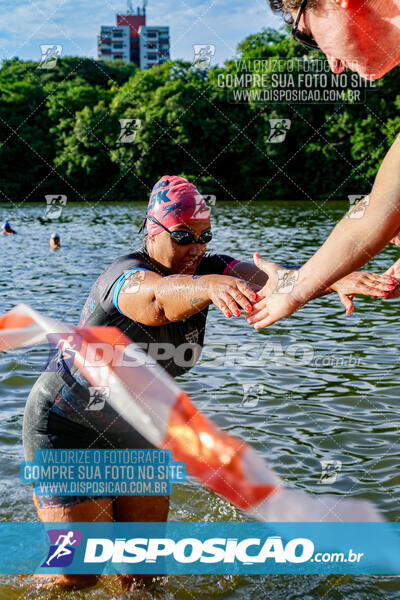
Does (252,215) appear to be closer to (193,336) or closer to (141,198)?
(141,198)

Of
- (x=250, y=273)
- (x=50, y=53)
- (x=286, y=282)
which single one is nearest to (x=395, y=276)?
(x=250, y=273)

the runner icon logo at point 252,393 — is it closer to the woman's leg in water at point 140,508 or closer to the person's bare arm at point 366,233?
the woman's leg in water at point 140,508

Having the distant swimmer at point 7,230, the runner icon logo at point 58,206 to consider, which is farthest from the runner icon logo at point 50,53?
the distant swimmer at point 7,230

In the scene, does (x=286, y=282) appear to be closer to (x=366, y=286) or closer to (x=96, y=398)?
(x=366, y=286)

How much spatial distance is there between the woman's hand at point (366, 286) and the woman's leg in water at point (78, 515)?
2121mm

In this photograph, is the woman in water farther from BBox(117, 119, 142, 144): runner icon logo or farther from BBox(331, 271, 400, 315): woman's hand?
BBox(117, 119, 142, 144): runner icon logo

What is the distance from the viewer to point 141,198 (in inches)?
2228

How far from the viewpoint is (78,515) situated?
14.4 ft

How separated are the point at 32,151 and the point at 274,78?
75.0 ft

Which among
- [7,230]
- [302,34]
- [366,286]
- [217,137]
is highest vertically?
[217,137]

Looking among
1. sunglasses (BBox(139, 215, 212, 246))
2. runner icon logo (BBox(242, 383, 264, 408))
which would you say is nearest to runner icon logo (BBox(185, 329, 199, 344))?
sunglasses (BBox(139, 215, 212, 246))

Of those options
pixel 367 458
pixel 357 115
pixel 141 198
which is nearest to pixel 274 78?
pixel 357 115

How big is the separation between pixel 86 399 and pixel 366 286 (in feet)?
6.37

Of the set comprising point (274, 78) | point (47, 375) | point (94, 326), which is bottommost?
point (47, 375)
